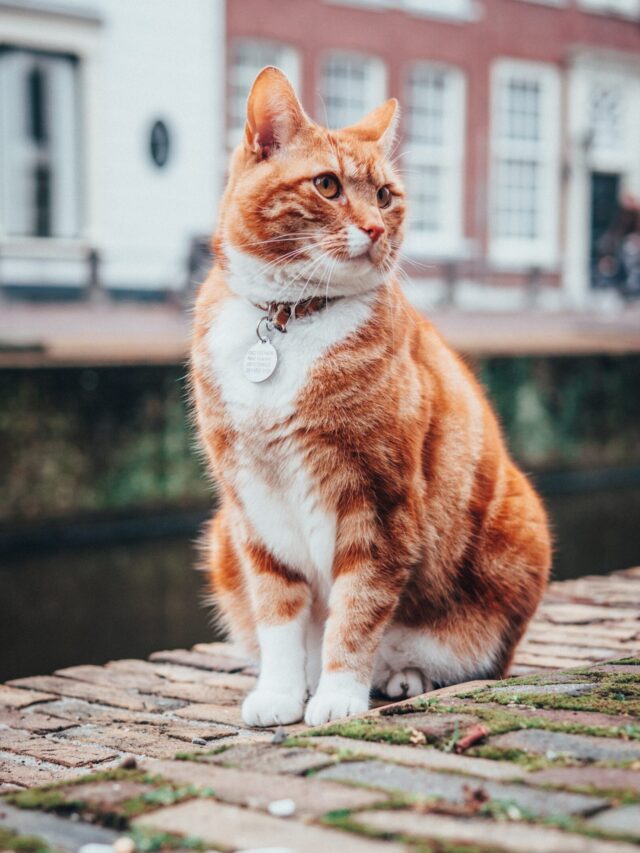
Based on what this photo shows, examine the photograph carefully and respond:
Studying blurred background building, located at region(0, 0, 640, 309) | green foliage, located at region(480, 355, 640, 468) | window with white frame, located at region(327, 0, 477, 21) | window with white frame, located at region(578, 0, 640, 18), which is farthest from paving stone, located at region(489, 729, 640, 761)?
A: window with white frame, located at region(578, 0, 640, 18)

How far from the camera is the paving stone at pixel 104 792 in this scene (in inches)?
74.9

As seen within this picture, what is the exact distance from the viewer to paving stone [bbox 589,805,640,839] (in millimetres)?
1676

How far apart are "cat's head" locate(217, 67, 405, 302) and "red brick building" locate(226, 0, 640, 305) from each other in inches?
541

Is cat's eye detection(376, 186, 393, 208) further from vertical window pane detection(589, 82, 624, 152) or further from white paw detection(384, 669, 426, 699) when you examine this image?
vertical window pane detection(589, 82, 624, 152)

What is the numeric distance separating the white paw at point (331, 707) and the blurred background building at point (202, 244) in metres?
1.11

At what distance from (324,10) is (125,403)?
32.7 feet

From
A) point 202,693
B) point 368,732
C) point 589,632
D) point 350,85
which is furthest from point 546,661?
point 350,85

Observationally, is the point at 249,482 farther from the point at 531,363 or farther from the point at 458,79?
the point at 458,79

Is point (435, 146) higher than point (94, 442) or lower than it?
higher

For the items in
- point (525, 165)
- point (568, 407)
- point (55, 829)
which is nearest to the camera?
point (55, 829)

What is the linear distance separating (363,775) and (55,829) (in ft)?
1.65

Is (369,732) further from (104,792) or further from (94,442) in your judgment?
(94,442)

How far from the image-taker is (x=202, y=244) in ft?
44.3

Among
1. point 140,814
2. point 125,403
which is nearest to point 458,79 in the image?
point 125,403
